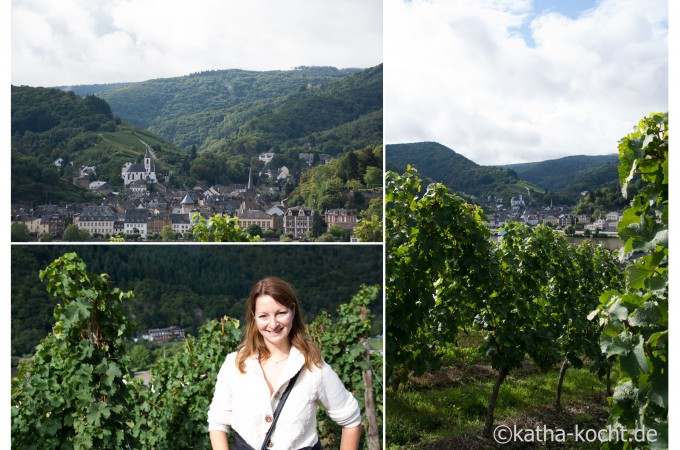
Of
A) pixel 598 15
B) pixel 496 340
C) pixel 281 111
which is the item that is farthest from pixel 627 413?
pixel 281 111

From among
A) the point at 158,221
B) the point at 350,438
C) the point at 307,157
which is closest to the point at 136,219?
the point at 158,221

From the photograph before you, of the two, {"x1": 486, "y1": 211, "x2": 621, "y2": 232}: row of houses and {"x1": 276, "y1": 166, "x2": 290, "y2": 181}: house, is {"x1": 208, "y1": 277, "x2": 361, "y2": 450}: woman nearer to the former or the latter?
{"x1": 276, "y1": 166, "x2": 290, "y2": 181}: house

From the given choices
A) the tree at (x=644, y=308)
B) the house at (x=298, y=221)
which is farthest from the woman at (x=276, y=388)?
the house at (x=298, y=221)

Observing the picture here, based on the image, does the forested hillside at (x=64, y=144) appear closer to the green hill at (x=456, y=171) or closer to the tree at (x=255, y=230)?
the tree at (x=255, y=230)

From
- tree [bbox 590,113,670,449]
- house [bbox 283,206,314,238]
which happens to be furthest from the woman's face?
house [bbox 283,206,314,238]

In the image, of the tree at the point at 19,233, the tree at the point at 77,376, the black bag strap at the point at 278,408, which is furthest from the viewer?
the tree at the point at 19,233

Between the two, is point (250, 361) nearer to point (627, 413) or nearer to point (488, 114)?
point (627, 413)
